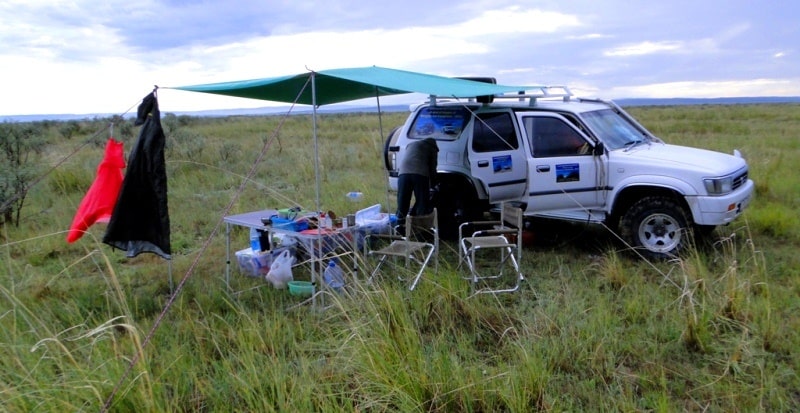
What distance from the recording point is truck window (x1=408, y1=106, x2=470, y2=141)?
7.35 meters

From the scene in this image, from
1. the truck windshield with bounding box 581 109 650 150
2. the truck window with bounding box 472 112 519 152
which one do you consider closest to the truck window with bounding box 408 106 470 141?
the truck window with bounding box 472 112 519 152

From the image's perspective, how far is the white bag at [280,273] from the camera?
5637 mm

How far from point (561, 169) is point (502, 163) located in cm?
69

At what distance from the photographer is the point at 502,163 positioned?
6.89m

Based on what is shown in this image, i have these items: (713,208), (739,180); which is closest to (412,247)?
(713,208)

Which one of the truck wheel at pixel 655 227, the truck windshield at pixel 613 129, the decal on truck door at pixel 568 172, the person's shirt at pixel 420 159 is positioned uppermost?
the truck windshield at pixel 613 129

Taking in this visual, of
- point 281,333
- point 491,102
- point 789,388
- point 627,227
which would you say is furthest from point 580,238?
point 281,333

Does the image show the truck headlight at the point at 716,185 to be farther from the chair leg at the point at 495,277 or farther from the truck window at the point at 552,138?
the chair leg at the point at 495,277

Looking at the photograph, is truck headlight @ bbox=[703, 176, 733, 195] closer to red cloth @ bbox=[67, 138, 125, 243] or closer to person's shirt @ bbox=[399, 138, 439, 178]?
person's shirt @ bbox=[399, 138, 439, 178]

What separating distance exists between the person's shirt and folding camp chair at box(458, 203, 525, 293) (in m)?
0.89

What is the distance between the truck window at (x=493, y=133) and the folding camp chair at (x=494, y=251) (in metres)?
0.89

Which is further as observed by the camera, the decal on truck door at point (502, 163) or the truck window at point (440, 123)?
the truck window at point (440, 123)

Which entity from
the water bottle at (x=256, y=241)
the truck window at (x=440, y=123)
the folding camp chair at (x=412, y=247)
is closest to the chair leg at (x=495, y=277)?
the folding camp chair at (x=412, y=247)

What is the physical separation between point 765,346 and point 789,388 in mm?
539
